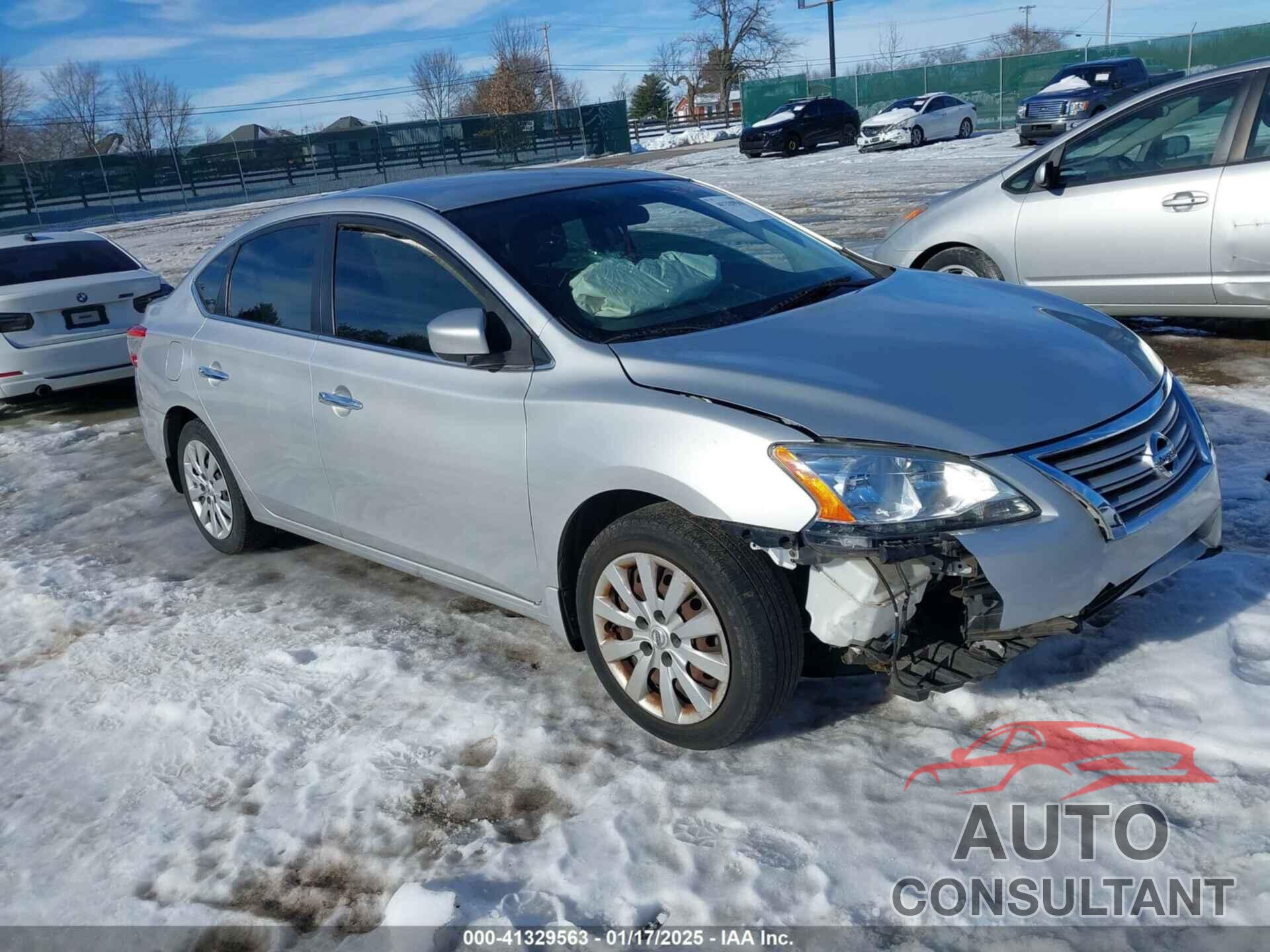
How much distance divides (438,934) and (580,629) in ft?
3.45

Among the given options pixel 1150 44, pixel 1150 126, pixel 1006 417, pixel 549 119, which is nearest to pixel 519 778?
pixel 1006 417

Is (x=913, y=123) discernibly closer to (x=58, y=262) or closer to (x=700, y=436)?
(x=58, y=262)

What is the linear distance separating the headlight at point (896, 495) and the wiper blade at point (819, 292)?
Result: 3.10ft

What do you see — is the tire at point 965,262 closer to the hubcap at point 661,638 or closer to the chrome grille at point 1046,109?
the hubcap at point 661,638

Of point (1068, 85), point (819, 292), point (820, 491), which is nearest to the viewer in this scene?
point (820, 491)

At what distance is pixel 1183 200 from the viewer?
619 centimetres

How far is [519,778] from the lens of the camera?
3.16 meters

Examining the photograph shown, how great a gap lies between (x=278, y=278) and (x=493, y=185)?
105 centimetres

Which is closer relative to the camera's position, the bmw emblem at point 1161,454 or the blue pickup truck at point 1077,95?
the bmw emblem at point 1161,454

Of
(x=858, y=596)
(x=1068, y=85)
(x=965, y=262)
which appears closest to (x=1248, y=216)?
(x=965, y=262)

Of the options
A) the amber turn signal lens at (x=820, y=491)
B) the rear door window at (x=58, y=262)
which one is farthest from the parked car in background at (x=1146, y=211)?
the rear door window at (x=58, y=262)

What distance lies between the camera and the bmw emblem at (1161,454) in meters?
2.99

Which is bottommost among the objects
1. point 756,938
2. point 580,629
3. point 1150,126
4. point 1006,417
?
point 756,938

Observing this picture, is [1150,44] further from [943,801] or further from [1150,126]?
[943,801]
